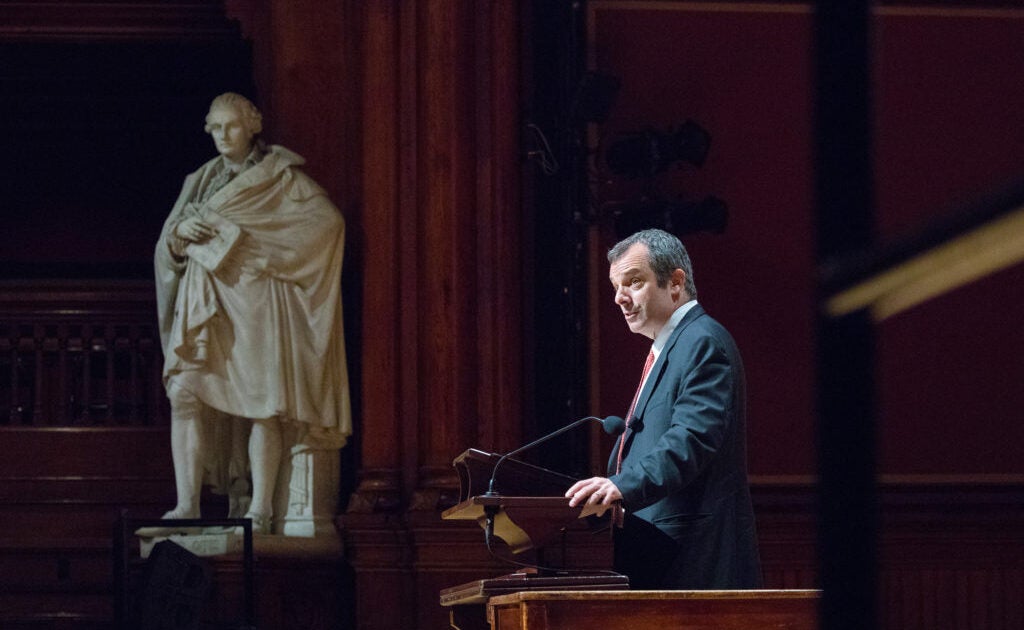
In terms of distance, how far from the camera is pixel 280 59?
6699 millimetres

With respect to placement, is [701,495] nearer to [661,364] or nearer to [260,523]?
[661,364]

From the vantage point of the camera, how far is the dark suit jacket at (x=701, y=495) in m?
3.17

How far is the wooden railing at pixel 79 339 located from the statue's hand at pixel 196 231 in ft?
2.18

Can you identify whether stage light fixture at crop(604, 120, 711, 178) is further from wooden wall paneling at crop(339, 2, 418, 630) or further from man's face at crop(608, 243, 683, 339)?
man's face at crop(608, 243, 683, 339)

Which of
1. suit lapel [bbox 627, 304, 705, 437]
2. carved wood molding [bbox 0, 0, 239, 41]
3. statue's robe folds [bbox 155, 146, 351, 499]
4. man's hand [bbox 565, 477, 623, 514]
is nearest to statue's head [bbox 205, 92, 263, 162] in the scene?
statue's robe folds [bbox 155, 146, 351, 499]

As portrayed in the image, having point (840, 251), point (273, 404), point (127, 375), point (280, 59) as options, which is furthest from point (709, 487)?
point (127, 375)

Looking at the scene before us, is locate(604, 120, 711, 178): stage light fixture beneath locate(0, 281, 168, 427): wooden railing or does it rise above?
above

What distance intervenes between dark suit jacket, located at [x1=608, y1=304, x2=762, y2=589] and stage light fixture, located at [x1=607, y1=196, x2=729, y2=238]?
9.15 feet

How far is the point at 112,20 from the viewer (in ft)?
23.4

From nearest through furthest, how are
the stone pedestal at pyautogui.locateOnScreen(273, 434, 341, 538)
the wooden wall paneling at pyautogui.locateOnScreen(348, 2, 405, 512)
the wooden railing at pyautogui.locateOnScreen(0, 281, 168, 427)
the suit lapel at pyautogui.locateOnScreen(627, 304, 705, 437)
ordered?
1. the suit lapel at pyautogui.locateOnScreen(627, 304, 705, 437)
2. the stone pedestal at pyautogui.locateOnScreen(273, 434, 341, 538)
3. the wooden wall paneling at pyautogui.locateOnScreen(348, 2, 405, 512)
4. the wooden railing at pyautogui.locateOnScreen(0, 281, 168, 427)

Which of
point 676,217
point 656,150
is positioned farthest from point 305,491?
point 656,150

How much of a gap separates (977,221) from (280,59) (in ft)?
20.3

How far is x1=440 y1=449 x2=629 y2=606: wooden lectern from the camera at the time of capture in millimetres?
2914

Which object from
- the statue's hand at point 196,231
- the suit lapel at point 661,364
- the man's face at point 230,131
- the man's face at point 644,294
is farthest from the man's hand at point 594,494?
the man's face at point 230,131
